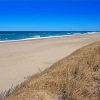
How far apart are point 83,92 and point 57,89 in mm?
450

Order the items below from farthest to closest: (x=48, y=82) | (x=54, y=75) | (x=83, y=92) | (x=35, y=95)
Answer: (x=54, y=75) → (x=48, y=82) → (x=83, y=92) → (x=35, y=95)

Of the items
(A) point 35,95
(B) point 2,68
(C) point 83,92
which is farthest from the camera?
(B) point 2,68

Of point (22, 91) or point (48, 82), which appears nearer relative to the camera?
point (22, 91)

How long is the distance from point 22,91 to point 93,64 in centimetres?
232

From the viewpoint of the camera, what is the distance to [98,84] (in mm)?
4566

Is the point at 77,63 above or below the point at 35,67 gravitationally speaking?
above

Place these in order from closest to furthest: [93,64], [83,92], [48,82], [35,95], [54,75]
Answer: [35,95] < [83,92] < [48,82] < [54,75] < [93,64]

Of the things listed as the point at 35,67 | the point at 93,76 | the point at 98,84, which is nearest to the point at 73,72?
the point at 93,76

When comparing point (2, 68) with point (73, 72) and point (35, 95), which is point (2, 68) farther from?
point (35, 95)

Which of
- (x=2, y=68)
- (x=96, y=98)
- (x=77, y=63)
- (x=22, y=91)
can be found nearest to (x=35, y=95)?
(x=22, y=91)

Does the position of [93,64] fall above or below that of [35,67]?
above

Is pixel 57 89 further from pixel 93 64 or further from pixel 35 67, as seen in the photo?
pixel 35 67

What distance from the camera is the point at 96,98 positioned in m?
3.99

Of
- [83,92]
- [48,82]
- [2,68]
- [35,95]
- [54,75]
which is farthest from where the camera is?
[2,68]
